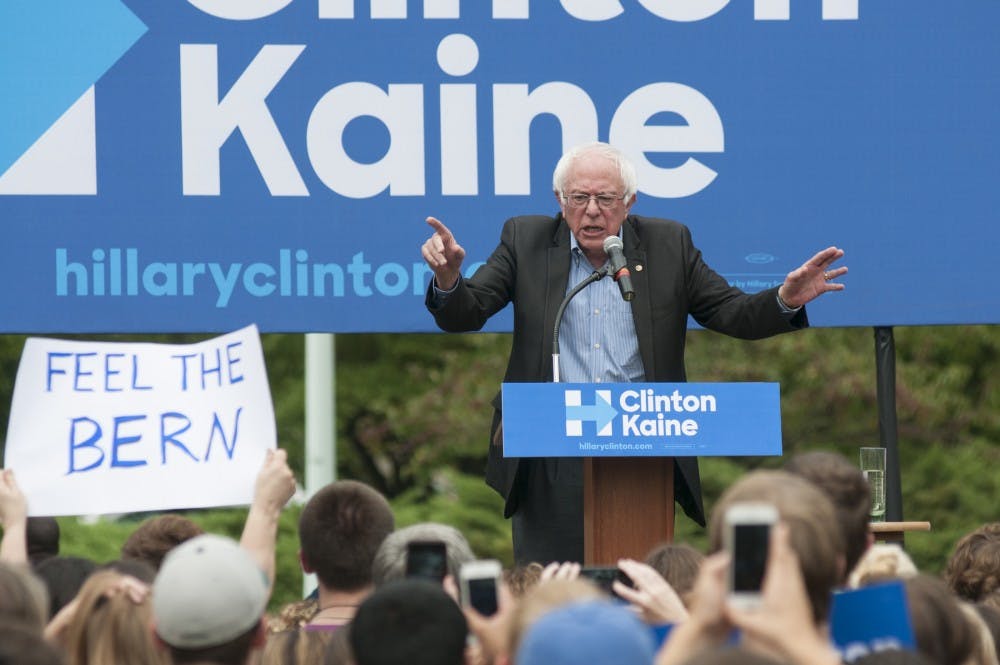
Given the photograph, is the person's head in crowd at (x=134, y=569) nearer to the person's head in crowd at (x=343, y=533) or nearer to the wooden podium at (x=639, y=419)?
the person's head in crowd at (x=343, y=533)

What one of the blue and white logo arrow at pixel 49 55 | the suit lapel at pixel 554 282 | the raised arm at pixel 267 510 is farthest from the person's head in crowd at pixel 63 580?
the blue and white logo arrow at pixel 49 55

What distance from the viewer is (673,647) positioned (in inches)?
108

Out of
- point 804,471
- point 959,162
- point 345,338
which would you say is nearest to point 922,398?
point 345,338

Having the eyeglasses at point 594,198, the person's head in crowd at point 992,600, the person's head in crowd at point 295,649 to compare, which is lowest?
the person's head in crowd at point 992,600

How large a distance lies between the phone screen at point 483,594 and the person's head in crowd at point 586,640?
54 cm

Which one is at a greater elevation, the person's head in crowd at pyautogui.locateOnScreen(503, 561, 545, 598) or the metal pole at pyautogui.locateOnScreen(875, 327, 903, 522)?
the metal pole at pyautogui.locateOnScreen(875, 327, 903, 522)

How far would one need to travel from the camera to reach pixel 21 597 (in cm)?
336

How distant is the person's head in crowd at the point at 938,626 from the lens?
11.4 ft

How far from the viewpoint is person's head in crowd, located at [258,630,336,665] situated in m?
3.80

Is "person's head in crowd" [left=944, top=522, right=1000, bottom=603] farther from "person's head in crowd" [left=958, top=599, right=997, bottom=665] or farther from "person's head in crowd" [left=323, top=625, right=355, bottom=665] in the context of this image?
"person's head in crowd" [left=323, top=625, right=355, bottom=665]

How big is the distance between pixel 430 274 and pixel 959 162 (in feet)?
8.01

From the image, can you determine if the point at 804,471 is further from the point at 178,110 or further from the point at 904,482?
the point at 904,482

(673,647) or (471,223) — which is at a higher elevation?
(471,223)

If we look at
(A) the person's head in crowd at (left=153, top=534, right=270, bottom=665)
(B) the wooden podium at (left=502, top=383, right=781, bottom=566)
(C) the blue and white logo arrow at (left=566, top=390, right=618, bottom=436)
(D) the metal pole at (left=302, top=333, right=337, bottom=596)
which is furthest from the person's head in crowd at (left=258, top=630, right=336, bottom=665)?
(D) the metal pole at (left=302, top=333, right=337, bottom=596)
